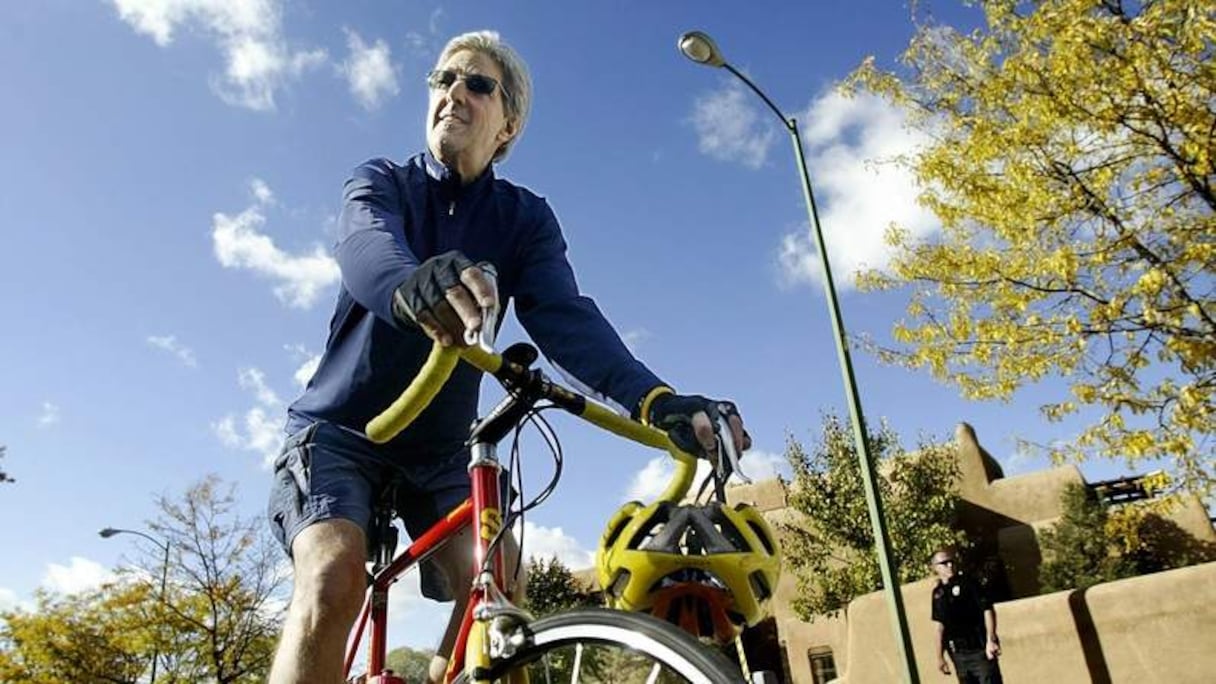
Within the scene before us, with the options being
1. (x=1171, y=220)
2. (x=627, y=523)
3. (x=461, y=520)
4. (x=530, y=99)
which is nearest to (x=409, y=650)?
(x=461, y=520)

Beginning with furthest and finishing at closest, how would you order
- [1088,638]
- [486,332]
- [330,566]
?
[1088,638] < [330,566] < [486,332]

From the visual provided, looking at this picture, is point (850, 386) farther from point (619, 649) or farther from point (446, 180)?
point (619, 649)

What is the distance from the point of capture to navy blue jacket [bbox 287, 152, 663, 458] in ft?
6.66

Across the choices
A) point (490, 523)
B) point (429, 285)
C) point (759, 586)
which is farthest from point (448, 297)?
point (759, 586)

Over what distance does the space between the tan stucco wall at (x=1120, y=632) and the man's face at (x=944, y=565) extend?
4.00 ft

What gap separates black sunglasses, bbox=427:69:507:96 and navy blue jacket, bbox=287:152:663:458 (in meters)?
0.22

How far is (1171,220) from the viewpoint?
28.8 ft

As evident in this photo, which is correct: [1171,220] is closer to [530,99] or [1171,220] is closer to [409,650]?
[530,99]

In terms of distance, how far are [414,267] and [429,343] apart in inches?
24.8

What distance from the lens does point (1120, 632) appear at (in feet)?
28.1

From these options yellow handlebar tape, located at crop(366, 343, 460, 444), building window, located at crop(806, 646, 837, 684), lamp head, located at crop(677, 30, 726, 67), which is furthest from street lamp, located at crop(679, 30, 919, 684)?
building window, located at crop(806, 646, 837, 684)

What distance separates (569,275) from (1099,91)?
321 inches

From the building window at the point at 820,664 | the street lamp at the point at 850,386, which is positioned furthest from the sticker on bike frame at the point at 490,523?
the building window at the point at 820,664

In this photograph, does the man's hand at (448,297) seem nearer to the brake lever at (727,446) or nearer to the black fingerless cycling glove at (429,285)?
the black fingerless cycling glove at (429,285)
